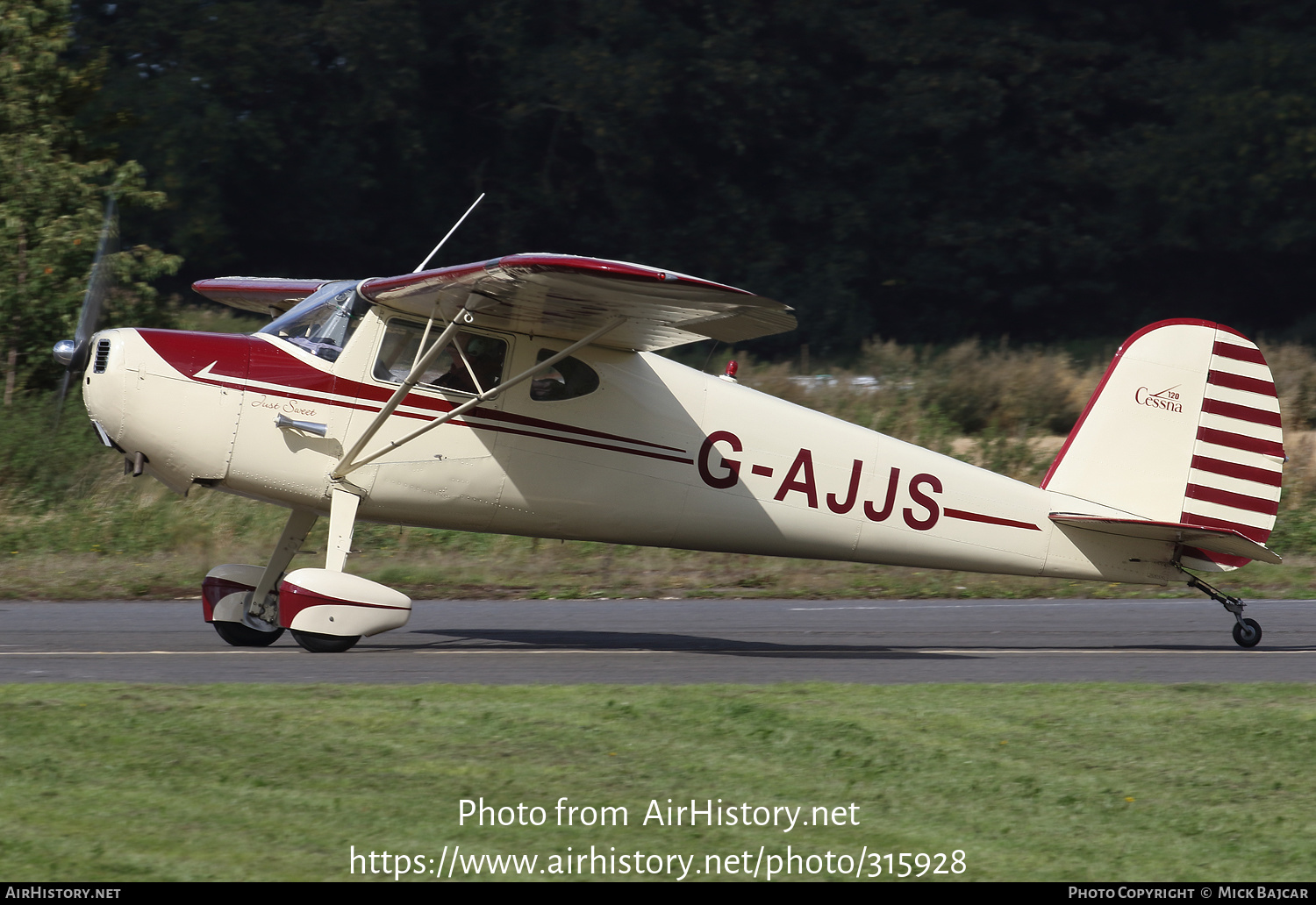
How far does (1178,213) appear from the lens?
108ft

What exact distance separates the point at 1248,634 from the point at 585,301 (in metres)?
5.64

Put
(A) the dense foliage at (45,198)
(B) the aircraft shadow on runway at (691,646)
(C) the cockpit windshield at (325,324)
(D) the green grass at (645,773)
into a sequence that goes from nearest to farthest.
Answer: (D) the green grass at (645,773), (C) the cockpit windshield at (325,324), (B) the aircraft shadow on runway at (691,646), (A) the dense foliage at (45,198)

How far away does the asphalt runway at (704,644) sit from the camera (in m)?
8.52

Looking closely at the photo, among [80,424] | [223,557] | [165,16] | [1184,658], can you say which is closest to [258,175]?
[165,16]

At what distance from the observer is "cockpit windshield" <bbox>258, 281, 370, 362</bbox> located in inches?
361

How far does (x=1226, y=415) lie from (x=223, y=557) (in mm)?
10284

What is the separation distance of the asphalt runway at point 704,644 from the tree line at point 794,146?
66.5 ft

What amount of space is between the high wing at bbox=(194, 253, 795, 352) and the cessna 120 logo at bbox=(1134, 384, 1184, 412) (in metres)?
3.06

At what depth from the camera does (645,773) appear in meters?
5.71

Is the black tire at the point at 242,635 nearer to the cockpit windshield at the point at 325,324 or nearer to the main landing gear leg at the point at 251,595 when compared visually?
the main landing gear leg at the point at 251,595

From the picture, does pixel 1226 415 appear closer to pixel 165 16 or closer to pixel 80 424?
pixel 80 424

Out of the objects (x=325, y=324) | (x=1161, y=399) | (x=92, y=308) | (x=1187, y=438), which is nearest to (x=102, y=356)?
(x=92, y=308)

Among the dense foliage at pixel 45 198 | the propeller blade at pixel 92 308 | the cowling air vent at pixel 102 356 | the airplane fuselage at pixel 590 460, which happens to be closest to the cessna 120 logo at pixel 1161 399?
the airplane fuselage at pixel 590 460

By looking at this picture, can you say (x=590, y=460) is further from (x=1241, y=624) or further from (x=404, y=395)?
(x=1241, y=624)
